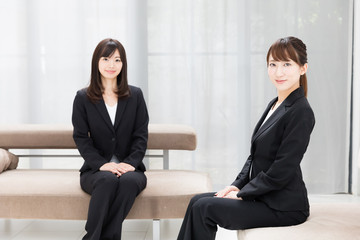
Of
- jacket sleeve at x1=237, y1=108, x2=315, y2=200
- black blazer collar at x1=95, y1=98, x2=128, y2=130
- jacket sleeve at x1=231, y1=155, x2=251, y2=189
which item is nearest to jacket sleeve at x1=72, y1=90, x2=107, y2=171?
black blazer collar at x1=95, y1=98, x2=128, y2=130

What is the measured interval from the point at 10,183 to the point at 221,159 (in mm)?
1695

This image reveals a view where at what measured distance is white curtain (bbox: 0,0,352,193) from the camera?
11.2 ft

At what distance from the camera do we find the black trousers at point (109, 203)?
2182 millimetres

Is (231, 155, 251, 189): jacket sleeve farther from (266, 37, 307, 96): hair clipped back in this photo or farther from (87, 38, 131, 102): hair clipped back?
(87, 38, 131, 102): hair clipped back

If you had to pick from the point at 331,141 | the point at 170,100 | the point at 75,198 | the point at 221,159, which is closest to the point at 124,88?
the point at 75,198

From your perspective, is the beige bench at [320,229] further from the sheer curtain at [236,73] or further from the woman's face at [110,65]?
the sheer curtain at [236,73]

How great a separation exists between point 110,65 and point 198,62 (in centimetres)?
116

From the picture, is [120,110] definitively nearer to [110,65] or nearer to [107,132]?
[107,132]

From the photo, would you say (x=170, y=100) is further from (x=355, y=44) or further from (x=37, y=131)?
(x=355, y=44)

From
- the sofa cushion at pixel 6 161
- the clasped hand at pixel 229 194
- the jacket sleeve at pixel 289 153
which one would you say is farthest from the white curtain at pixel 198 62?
the jacket sleeve at pixel 289 153

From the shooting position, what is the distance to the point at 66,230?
8.96 ft

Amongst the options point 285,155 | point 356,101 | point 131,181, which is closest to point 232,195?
point 285,155

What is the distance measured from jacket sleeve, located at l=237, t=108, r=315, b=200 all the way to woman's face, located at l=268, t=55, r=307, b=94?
0.14 meters

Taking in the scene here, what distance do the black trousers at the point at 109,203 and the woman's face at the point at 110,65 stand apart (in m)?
0.57
